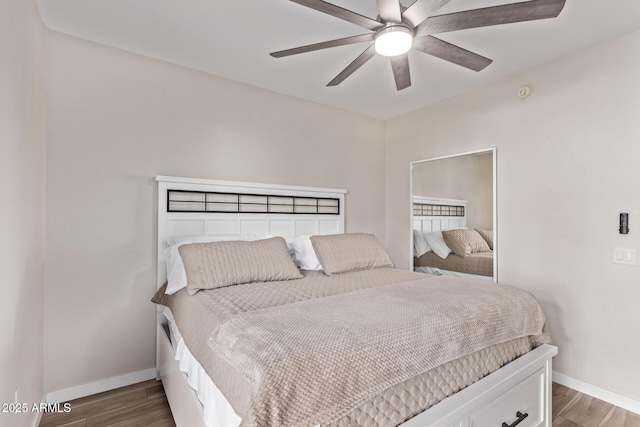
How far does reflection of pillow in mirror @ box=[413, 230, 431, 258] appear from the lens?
349cm

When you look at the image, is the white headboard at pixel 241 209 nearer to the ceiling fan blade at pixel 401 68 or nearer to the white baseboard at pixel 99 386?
the white baseboard at pixel 99 386

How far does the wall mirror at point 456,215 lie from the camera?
2928mm

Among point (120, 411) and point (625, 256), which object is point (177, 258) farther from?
point (625, 256)

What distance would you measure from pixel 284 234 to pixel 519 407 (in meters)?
2.20

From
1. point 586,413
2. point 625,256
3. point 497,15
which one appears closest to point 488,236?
point 625,256

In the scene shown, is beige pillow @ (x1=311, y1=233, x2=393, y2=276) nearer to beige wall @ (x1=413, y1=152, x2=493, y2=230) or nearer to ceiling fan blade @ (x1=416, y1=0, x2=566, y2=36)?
beige wall @ (x1=413, y1=152, x2=493, y2=230)

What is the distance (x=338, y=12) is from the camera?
4.60ft

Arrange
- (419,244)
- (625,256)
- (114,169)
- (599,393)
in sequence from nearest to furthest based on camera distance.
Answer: (625,256) → (599,393) → (114,169) → (419,244)

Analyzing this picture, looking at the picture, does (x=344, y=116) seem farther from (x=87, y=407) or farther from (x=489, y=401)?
(x=87, y=407)

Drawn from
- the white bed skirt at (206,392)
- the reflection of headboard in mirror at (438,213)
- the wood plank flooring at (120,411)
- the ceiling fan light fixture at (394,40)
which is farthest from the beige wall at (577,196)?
the wood plank flooring at (120,411)

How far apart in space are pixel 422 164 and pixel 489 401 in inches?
101

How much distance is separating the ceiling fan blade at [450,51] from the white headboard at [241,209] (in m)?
1.80

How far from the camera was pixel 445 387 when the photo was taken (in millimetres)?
1374

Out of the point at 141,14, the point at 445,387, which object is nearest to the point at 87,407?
the point at 445,387
